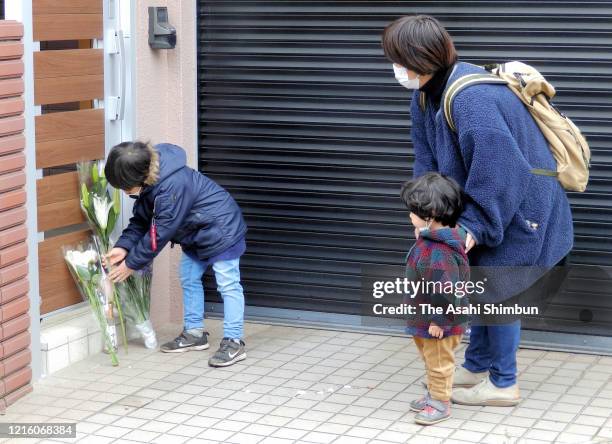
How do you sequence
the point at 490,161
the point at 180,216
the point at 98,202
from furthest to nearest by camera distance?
the point at 98,202
the point at 180,216
the point at 490,161

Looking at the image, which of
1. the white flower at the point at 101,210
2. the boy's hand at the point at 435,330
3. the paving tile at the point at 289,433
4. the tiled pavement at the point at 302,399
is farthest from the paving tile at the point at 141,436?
the white flower at the point at 101,210

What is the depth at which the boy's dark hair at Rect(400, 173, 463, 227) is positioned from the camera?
187 inches

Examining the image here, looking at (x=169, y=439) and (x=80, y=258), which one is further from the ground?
(x=80, y=258)

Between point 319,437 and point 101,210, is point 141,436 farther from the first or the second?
point 101,210

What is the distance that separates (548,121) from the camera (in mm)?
4934

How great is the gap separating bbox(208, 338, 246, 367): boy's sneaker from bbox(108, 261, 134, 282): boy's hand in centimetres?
66

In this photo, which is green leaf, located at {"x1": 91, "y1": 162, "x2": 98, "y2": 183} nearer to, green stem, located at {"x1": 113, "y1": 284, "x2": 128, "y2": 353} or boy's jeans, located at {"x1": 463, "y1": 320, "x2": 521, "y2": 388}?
green stem, located at {"x1": 113, "y1": 284, "x2": 128, "y2": 353}

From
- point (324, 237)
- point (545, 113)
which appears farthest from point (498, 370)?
point (324, 237)

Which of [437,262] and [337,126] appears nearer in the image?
[437,262]

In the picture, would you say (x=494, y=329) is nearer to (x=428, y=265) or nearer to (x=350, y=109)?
(x=428, y=265)

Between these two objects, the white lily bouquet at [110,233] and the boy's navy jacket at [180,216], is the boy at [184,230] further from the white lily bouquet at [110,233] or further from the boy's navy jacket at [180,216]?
the white lily bouquet at [110,233]

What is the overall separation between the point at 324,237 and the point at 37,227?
179 centimetres

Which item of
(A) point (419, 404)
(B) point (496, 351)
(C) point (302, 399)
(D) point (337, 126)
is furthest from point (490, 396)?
(D) point (337, 126)

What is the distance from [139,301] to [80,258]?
1.48ft
